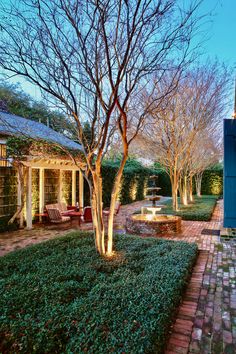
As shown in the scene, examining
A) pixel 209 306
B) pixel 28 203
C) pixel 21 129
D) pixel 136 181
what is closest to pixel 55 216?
pixel 28 203

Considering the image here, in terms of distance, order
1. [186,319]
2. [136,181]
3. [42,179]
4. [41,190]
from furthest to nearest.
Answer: [136,181] → [42,179] → [41,190] → [186,319]

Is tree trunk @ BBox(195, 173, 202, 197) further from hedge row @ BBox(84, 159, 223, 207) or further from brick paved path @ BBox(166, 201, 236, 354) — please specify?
brick paved path @ BBox(166, 201, 236, 354)

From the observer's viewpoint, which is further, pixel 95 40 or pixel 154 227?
pixel 154 227

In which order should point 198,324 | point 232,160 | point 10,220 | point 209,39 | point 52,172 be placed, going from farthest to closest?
point 52,172, point 10,220, point 232,160, point 209,39, point 198,324

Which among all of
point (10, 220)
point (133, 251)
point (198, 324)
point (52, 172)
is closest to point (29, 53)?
point (133, 251)

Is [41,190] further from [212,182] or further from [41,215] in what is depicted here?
[212,182]

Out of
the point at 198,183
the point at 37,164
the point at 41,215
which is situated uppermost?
the point at 37,164

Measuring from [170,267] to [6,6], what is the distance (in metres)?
5.34

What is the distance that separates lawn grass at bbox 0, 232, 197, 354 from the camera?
218cm

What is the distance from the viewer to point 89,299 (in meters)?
2.91

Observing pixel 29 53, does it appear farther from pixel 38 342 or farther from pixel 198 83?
pixel 198 83

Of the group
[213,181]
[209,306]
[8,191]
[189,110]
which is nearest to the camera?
[209,306]

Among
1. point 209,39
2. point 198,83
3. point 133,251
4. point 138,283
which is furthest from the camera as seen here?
point 198,83

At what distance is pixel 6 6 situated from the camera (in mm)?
3842
